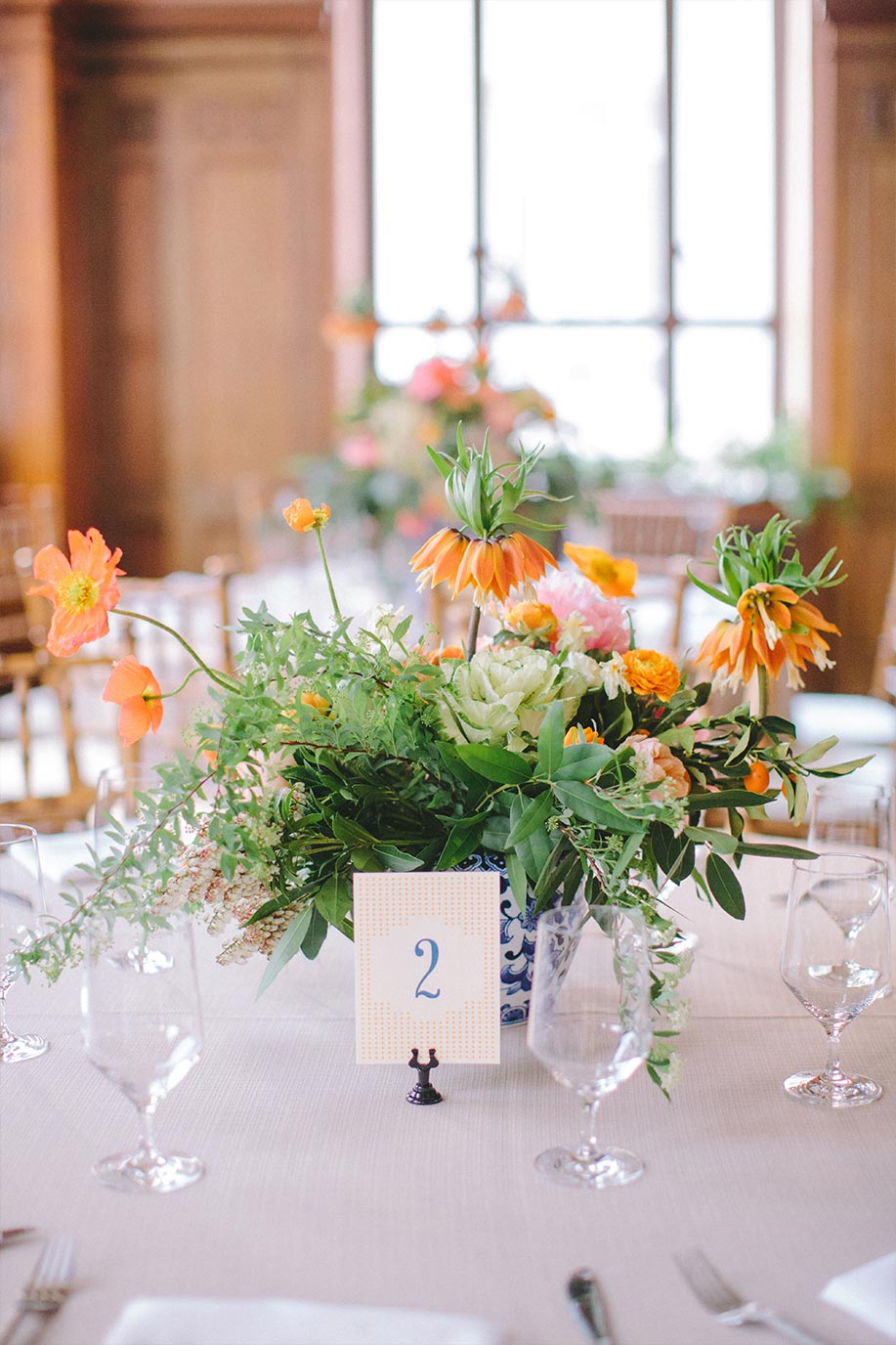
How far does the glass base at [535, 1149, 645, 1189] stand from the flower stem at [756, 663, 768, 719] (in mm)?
386

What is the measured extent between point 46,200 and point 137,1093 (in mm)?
4734

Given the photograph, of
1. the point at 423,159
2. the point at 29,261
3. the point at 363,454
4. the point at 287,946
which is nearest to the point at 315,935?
the point at 287,946

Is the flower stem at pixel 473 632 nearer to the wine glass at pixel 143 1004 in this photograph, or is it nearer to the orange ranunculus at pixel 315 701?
the orange ranunculus at pixel 315 701

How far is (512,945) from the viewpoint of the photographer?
1173 millimetres

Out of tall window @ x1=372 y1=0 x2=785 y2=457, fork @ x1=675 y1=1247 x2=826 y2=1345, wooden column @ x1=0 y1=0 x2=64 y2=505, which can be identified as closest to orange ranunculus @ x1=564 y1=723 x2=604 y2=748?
fork @ x1=675 y1=1247 x2=826 y2=1345

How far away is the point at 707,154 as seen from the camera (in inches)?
209

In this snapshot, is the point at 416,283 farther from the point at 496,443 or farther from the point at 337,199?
the point at 496,443

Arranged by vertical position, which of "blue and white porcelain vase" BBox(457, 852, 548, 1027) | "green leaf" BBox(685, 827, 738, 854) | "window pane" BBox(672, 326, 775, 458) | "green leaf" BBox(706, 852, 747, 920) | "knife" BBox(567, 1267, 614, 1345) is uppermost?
"window pane" BBox(672, 326, 775, 458)

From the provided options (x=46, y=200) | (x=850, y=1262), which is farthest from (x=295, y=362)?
(x=850, y=1262)

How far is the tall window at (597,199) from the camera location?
17.3ft

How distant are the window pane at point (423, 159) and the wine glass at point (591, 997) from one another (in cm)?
473

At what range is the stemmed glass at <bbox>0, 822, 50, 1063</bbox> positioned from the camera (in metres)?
1.15

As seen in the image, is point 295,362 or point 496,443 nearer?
point 496,443

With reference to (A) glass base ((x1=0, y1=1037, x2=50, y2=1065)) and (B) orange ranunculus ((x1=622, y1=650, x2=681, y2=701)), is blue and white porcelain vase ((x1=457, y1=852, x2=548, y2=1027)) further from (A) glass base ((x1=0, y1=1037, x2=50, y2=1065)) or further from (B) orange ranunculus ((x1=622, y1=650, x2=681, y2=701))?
(A) glass base ((x1=0, y1=1037, x2=50, y2=1065))
